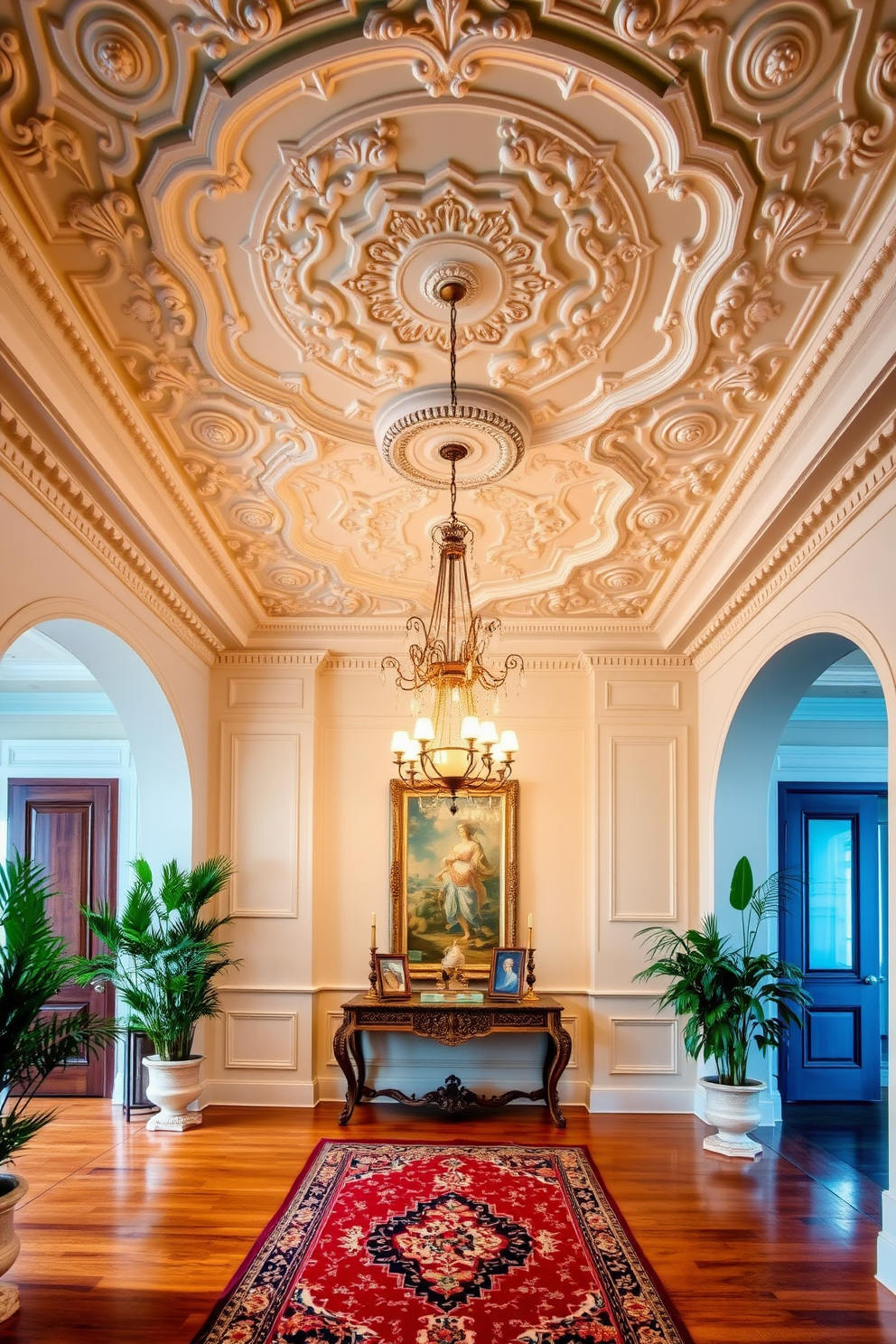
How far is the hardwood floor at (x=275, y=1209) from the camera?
3.75 meters

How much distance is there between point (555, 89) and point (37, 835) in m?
7.02

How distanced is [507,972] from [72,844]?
3636 mm

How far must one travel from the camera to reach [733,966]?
6066mm

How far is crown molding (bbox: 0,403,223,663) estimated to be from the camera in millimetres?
3803

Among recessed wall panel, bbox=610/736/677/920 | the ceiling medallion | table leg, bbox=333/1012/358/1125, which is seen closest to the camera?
the ceiling medallion

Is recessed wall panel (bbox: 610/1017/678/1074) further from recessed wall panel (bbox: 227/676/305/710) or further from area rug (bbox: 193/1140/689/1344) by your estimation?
recessed wall panel (bbox: 227/676/305/710)

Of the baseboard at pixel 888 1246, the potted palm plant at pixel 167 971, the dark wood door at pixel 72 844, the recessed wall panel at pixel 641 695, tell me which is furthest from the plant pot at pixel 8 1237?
the recessed wall panel at pixel 641 695

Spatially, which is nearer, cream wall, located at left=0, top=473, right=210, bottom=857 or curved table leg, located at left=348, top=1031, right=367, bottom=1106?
cream wall, located at left=0, top=473, right=210, bottom=857

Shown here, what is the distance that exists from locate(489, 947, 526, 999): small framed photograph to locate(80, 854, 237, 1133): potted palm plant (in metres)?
1.89

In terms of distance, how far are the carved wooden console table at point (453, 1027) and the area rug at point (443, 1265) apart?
110 cm

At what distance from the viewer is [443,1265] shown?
4.21m

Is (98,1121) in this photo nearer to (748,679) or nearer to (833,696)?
(748,679)

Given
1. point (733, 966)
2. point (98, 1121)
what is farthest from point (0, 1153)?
point (733, 966)

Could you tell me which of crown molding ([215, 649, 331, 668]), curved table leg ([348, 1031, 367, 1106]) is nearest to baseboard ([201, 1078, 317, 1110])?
curved table leg ([348, 1031, 367, 1106])
